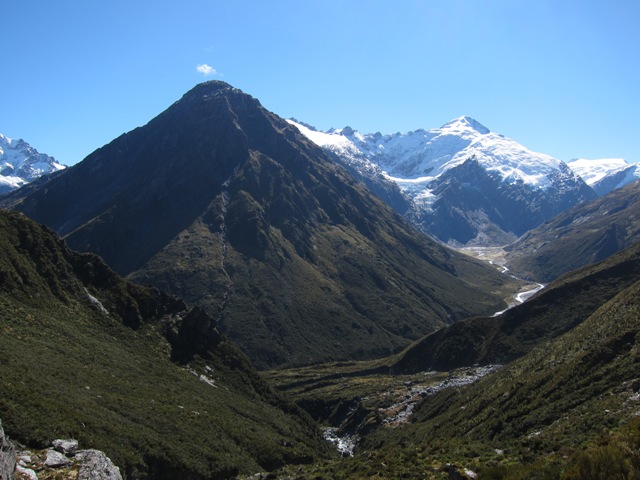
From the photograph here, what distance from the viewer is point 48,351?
8656 centimetres

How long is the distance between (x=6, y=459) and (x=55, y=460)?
531 inches

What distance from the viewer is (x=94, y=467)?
152 feet

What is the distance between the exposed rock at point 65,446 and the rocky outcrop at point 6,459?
1442 cm

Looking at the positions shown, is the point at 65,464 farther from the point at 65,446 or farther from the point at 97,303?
the point at 97,303

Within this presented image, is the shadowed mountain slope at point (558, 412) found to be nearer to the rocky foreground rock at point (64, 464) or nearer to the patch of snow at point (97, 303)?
the rocky foreground rock at point (64, 464)

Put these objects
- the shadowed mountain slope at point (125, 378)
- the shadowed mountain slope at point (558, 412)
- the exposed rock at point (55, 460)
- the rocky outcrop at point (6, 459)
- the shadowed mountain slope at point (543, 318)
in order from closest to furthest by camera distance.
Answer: the shadowed mountain slope at point (558, 412) < the rocky outcrop at point (6, 459) < the exposed rock at point (55, 460) < the shadowed mountain slope at point (125, 378) < the shadowed mountain slope at point (543, 318)

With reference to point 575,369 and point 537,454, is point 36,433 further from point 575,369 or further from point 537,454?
point 575,369

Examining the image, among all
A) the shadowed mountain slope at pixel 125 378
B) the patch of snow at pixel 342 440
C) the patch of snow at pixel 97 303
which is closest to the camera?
the shadowed mountain slope at pixel 125 378

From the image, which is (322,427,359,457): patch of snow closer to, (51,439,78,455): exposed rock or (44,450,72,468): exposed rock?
(51,439,78,455): exposed rock

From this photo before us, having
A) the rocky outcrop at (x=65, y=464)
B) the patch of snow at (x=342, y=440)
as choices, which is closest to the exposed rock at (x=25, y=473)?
the rocky outcrop at (x=65, y=464)

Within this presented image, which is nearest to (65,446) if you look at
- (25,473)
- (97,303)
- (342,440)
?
(25,473)

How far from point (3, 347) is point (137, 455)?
28.5m

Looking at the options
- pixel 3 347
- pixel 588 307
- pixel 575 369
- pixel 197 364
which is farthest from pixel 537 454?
pixel 588 307

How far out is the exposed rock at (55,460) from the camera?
4559 cm
